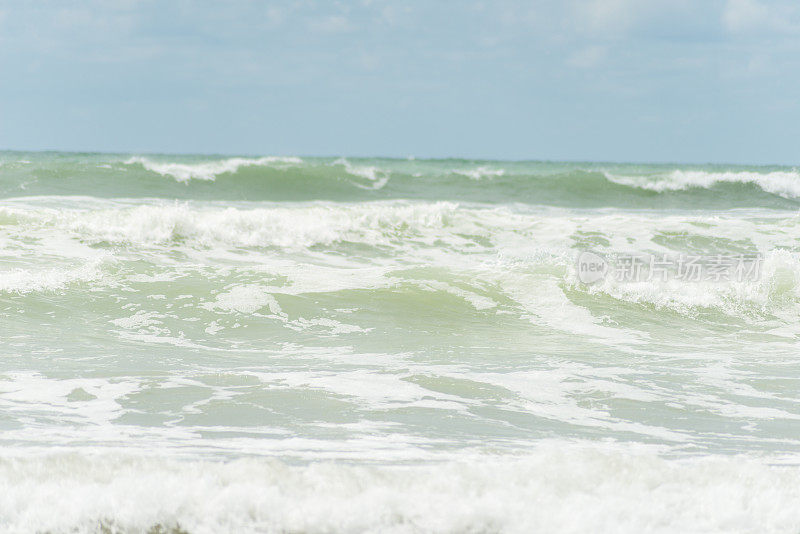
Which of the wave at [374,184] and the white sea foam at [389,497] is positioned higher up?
the wave at [374,184]

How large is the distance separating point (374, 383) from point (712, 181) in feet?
84.0

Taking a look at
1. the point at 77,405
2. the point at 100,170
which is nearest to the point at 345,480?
the point at 77,405

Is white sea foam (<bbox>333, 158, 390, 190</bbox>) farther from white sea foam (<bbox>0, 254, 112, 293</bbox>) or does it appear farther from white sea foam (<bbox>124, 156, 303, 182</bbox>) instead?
white sea foam (<bbox>0, 254, 112, 293</bbox>)

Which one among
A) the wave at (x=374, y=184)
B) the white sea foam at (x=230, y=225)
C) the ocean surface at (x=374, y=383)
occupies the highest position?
the wave at (x=374, y=184)

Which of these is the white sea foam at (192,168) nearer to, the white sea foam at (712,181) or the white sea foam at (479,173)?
the white sea foam at (479,173)

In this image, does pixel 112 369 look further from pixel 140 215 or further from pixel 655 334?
pixel 140 215

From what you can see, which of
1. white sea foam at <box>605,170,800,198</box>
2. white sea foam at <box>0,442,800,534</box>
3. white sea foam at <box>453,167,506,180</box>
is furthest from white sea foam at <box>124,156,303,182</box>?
white sea foam at <box>0,442,800,534</box>

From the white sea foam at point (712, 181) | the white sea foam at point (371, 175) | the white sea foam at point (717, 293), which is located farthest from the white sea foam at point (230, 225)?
the white sea foam at point (712, 181)

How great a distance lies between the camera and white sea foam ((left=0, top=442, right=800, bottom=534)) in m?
2.82

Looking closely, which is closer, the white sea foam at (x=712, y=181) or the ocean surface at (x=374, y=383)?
the ocean surface at (x=374, y=383)

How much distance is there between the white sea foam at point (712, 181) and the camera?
2758 centimetres

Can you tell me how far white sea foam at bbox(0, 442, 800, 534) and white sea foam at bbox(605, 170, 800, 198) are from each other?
25128 mm

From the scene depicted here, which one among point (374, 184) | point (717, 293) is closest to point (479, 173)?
point (374, 184)

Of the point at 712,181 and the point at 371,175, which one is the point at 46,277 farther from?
the point at 712,181
